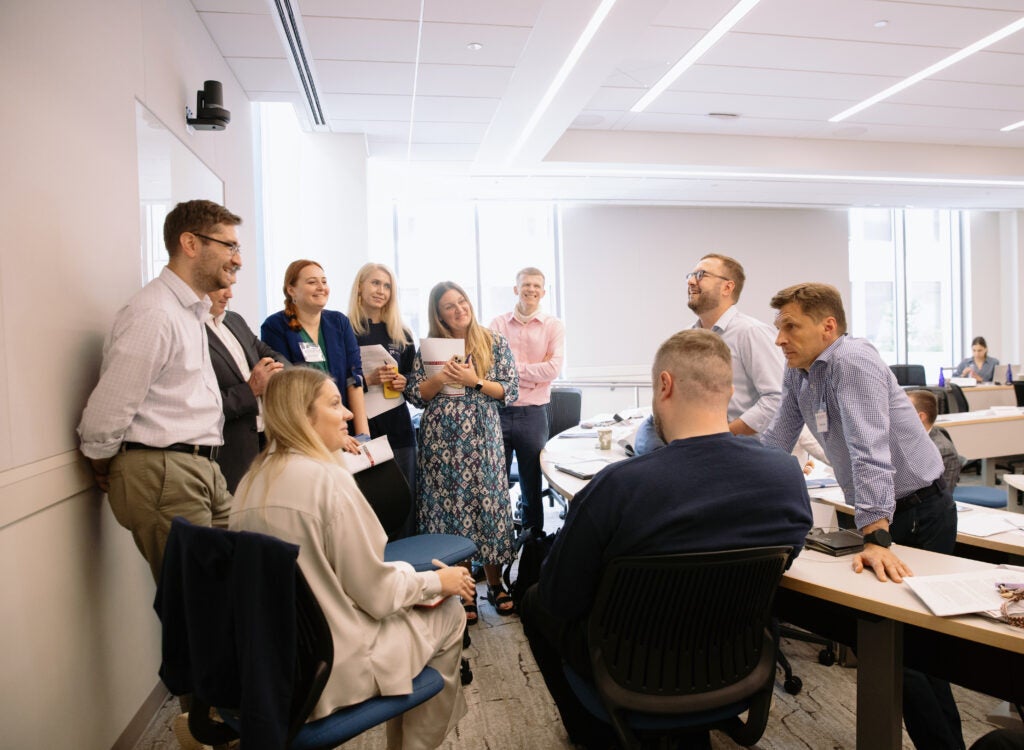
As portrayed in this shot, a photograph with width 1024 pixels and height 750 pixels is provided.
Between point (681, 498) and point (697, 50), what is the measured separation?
3.88 m

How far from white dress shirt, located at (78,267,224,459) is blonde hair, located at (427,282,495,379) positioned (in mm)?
1156

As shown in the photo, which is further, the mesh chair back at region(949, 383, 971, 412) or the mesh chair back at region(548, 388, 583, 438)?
the mesh chair back at region(949, 383, 971, 412)

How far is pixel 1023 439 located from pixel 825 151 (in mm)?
3310

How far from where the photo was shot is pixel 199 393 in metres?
1.99

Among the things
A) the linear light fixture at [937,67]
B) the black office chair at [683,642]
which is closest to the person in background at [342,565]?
the black office chair at [683,642]

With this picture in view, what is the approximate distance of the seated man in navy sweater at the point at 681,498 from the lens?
137 centimetres

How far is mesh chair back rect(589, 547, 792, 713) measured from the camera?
1340mm

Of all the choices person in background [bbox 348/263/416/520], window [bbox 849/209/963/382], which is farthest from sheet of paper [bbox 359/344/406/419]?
window [bbox 849/209/963/382]

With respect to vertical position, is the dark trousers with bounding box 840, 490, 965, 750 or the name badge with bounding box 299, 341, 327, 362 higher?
the name badge with bounding box 299, 341, 327, 362

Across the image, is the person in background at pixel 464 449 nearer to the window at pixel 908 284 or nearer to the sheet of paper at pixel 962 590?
the sheet of paper at pixel 962 590

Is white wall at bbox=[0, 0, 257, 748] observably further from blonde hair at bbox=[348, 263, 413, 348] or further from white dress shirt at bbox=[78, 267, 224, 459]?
blonde hair at bbox=[348, 263, 413, 348]

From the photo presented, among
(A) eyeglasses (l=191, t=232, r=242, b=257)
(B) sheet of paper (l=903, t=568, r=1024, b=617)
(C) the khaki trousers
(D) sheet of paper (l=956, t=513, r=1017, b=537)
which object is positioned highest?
(A) eyeglasses (l=191, t=232, r=242, b=257)

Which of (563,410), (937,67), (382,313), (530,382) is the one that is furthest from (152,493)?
(937,67)

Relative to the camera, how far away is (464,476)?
289 cm
